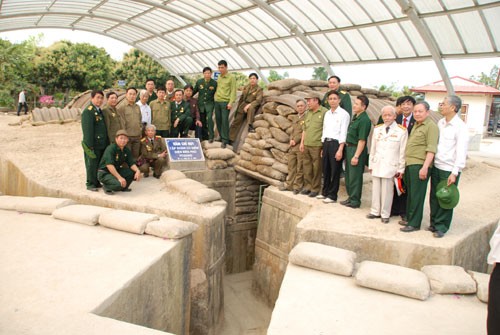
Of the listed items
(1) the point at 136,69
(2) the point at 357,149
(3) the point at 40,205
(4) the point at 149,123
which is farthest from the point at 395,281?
(1) the point at 136,69

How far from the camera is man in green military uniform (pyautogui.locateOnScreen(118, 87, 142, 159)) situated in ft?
22.3

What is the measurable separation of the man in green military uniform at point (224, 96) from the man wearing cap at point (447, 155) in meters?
4.19

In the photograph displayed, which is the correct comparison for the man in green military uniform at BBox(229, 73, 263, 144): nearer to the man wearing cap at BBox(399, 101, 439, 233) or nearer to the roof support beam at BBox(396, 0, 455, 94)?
the man wearing cap at BBox(399, 101, 439, 233)

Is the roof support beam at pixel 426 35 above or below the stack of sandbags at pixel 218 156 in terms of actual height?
above

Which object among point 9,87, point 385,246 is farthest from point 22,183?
point 9,87

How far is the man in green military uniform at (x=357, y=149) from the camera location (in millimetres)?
5453

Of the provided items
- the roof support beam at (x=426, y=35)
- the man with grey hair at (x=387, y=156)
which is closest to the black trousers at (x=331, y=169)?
the man with grey hair at (x=387, y=156)

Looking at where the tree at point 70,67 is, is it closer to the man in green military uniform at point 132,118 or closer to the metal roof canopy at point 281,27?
the metal roof canopy at point 281,27

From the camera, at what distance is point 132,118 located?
6.93 metres

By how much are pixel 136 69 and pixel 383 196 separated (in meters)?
24.5

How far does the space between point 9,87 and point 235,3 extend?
12.1 meters

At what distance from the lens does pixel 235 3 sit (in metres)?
14.2

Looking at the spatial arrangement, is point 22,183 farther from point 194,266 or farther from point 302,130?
point 302,130

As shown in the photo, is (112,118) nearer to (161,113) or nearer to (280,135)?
(161,113)
